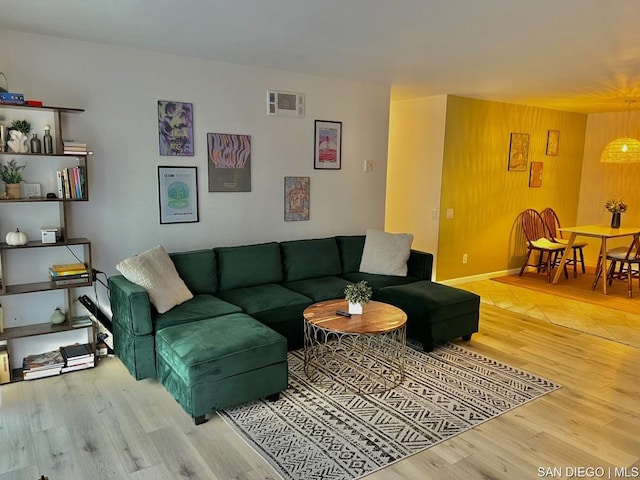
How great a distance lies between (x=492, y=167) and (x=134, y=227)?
15.3ft

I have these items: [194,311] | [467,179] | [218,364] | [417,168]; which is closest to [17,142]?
[194,311]

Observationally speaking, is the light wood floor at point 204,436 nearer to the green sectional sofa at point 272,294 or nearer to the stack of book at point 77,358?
the stack of book at point 77,358

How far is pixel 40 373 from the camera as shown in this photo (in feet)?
10.8

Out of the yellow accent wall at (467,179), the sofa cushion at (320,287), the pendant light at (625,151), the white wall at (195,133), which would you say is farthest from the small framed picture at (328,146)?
the pendant light at (625,151)

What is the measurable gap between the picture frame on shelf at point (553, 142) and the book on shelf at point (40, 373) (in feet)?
22.4

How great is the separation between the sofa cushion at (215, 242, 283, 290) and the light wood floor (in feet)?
3.62

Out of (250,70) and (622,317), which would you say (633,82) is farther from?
(250,70)

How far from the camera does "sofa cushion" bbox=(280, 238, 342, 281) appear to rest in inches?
175

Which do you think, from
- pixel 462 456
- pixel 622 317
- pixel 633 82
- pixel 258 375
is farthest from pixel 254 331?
pixel 633 82

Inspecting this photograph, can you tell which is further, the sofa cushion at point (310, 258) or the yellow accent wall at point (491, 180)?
the yellow accent wall at point (491, 180)

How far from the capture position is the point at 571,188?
751 centimetres

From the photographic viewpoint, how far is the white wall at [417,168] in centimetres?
580

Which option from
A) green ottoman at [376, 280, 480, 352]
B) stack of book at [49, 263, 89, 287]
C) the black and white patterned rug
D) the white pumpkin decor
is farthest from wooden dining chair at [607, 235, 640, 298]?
the white pumpkin decor

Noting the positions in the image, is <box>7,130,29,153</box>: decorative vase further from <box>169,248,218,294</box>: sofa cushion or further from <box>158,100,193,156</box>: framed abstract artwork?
<box>169,248,218,294</box>: sofa cushion
